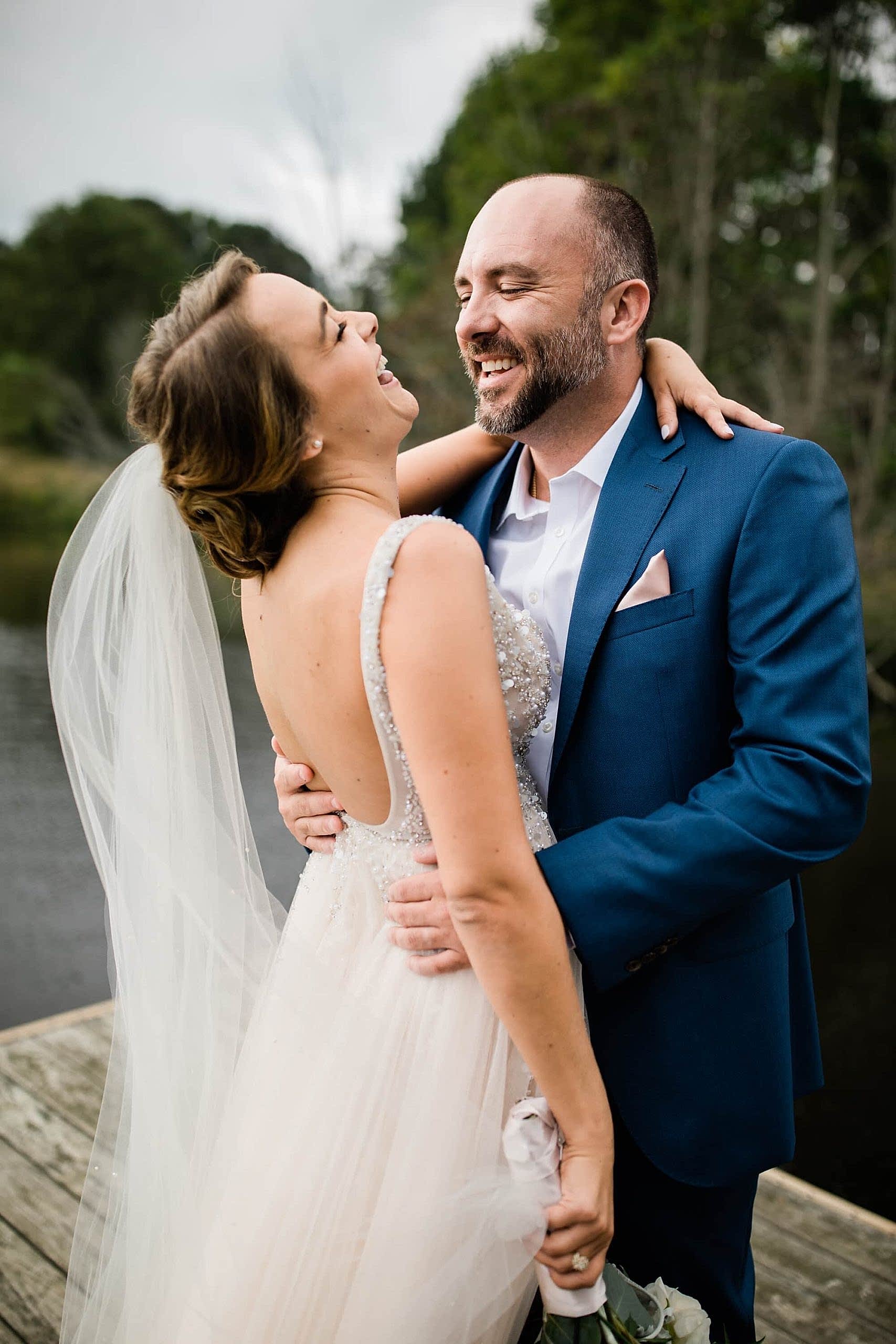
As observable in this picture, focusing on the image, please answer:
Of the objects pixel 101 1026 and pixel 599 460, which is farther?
pixel 101 1026

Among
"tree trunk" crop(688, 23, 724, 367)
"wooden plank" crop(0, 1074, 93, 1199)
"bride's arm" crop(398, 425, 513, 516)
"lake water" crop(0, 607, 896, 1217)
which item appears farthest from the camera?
"tree trunk" crop(688, 23, 724, 367)

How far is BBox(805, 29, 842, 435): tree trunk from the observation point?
11.2 m

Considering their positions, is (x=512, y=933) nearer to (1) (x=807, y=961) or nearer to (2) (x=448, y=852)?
(2) (x=448, y=852)

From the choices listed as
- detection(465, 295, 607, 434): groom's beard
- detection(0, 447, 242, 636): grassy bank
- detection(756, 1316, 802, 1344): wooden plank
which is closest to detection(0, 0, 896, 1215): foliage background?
detection(0, 447, 242, 636): grassy bank

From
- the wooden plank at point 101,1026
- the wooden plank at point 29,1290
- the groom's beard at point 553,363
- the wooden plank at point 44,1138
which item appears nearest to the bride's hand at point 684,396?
the groom's beard at point 553,363

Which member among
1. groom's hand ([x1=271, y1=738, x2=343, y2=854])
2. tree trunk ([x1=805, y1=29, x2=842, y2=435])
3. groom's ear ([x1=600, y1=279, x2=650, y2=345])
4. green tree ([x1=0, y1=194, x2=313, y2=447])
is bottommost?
groom's hand ([x1=271, y1=738, x2=343, y2=854])

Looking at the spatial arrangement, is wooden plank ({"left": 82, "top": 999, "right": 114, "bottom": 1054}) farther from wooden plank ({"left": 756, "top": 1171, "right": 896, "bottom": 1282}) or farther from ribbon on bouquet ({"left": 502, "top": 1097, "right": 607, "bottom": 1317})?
ribbon on bouquet ({"left": 502, "top": 1097, "right": 607, "bottom": 1317})

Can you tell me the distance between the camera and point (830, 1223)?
9.02ft

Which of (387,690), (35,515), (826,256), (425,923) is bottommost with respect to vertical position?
(425,923)

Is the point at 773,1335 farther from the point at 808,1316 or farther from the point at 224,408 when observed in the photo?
the point at 224,408

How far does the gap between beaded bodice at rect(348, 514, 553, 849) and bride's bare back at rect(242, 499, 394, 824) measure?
4 cm

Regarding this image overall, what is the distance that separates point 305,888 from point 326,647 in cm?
51

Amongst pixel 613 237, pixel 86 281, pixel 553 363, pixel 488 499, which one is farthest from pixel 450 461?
pixel 86 281

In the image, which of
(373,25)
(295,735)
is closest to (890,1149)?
(295,735)
